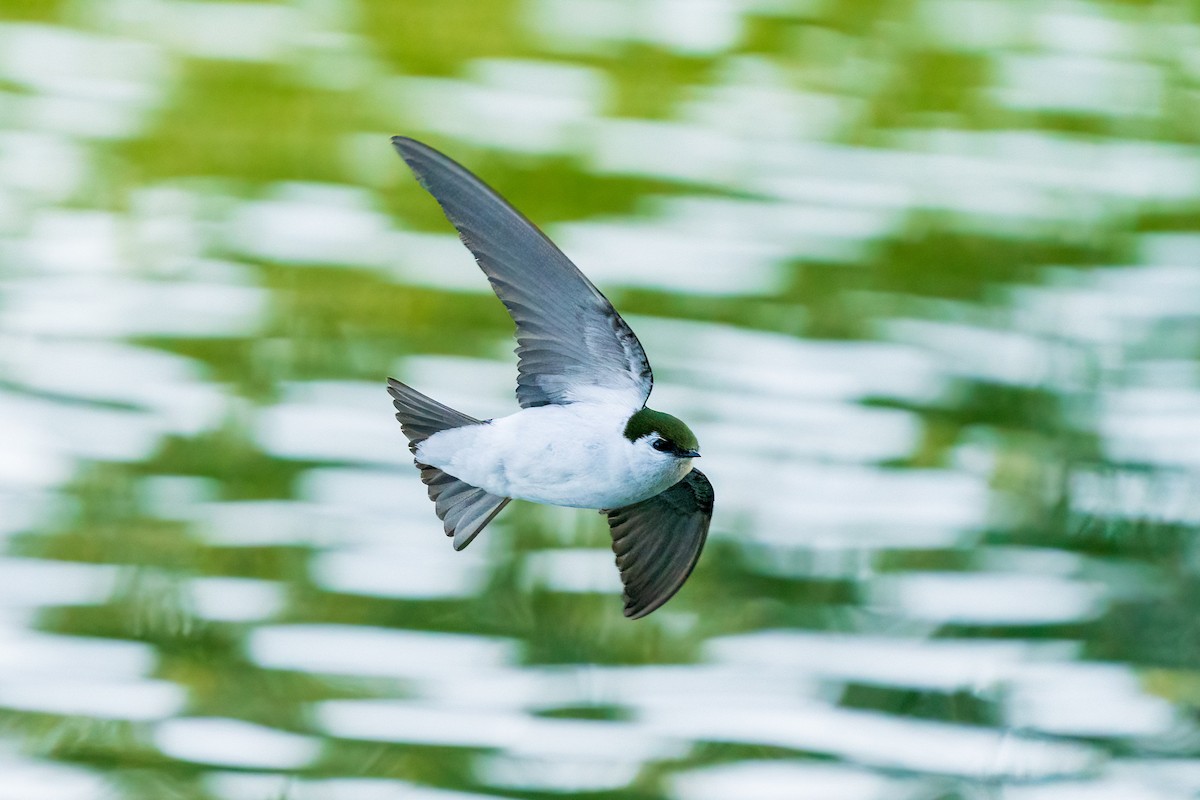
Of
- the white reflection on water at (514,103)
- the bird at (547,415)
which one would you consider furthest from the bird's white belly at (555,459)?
the white reflection on water at (514,103)

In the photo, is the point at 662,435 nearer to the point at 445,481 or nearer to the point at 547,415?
the point at 547,415

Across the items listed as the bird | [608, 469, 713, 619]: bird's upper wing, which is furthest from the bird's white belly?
[608, 469, 713, 619]: bird's upper wing

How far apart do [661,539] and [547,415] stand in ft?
0.61

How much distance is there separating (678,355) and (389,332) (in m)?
0.81

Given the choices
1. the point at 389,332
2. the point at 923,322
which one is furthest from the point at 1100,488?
the point at 389,332

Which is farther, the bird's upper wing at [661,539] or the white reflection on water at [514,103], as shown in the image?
the white reflection on water at [514,103]

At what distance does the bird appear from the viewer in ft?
2.39

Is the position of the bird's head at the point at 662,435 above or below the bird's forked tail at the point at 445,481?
above

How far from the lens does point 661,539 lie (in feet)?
3.09

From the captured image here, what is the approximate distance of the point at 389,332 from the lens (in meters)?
4.53

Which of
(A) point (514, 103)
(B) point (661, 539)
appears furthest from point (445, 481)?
(A) point (514, 103)

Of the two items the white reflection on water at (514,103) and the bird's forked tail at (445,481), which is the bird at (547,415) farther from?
the white reflection on water at (514,103)

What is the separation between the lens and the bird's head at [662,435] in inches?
29.2

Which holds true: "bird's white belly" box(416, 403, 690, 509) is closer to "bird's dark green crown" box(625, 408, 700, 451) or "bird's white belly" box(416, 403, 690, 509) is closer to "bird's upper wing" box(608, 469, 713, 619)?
"bird's dark green crown" box(625, 408, 700, 451)
